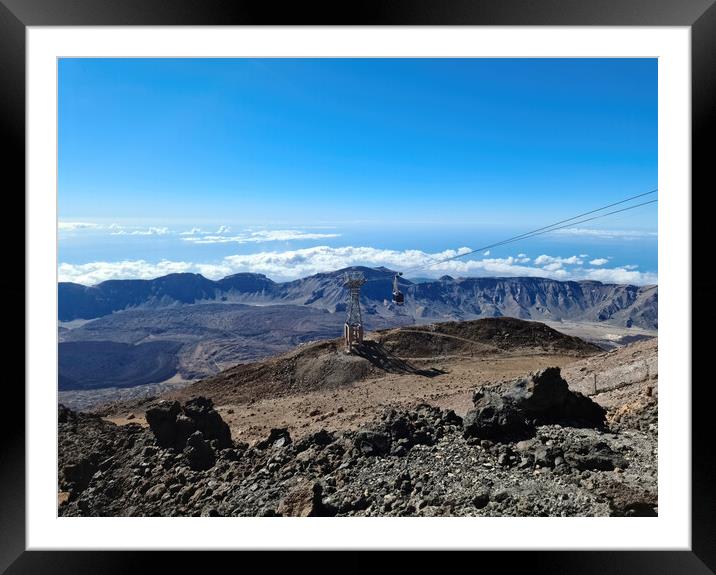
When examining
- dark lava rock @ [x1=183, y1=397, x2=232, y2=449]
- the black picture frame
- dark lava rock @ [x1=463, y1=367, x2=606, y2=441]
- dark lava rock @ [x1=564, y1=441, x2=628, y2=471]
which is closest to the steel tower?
dark lava rock @ [x1=183, y1=397, x2=232, y2=449]

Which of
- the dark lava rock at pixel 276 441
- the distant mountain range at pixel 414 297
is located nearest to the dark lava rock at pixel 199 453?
the dark lava rock at pixel 276 441

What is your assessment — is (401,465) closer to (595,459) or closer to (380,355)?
(595,459)

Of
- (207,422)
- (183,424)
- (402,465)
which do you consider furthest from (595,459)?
(183,424)

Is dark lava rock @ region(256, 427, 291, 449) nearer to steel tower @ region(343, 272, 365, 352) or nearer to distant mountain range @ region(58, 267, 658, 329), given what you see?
steel tower @ region(343, 272, 365, 352)
